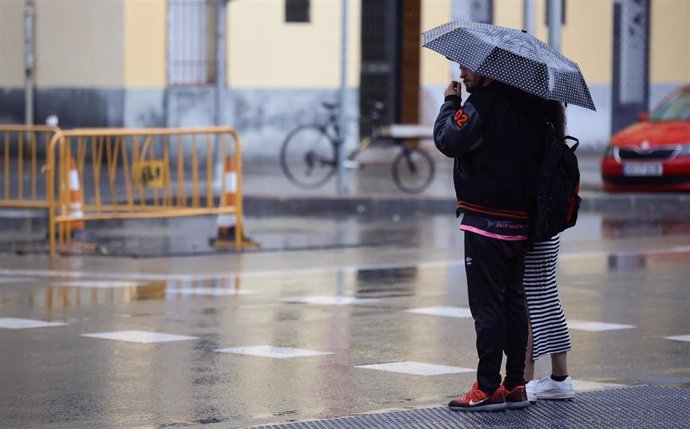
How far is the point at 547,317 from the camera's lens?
804cm

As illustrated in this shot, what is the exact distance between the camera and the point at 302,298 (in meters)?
12.6

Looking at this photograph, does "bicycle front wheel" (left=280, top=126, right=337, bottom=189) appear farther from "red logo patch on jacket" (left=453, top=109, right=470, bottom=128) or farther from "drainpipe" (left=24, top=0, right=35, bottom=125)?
"red logo patch on jacket" (left=453, top=109, right=470, bottom=128)

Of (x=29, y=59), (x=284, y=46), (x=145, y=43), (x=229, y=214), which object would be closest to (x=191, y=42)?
(x=145, y=43)

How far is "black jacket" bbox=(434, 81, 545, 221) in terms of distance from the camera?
24.7ft

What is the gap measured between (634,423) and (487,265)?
0.96 m

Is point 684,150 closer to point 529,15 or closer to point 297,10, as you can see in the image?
point 529,15

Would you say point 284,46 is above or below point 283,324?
above

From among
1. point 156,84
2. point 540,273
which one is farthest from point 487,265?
point 156,84

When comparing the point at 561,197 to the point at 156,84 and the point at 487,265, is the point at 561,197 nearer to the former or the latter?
the point at 487,265

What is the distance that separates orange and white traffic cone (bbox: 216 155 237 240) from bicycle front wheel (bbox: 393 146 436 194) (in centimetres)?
582

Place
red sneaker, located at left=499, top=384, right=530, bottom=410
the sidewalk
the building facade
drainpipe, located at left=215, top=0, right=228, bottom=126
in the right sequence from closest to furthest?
red sneaker, located at left=499, top=384, right=530, bottom=410
drainpipe, located at left=215, top=0, right=228, bottom=126
the sidewalk
the building facade

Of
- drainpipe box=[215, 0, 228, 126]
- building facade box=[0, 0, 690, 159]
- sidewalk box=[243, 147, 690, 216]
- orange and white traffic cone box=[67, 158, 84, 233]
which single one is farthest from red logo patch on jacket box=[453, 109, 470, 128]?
building facade box=[0, 0, 690, 159]

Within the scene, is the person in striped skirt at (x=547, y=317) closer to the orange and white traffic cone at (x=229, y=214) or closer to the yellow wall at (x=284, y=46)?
the orange and white traffic cone at (x=229, y=214)

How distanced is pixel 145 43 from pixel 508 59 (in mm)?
20849
